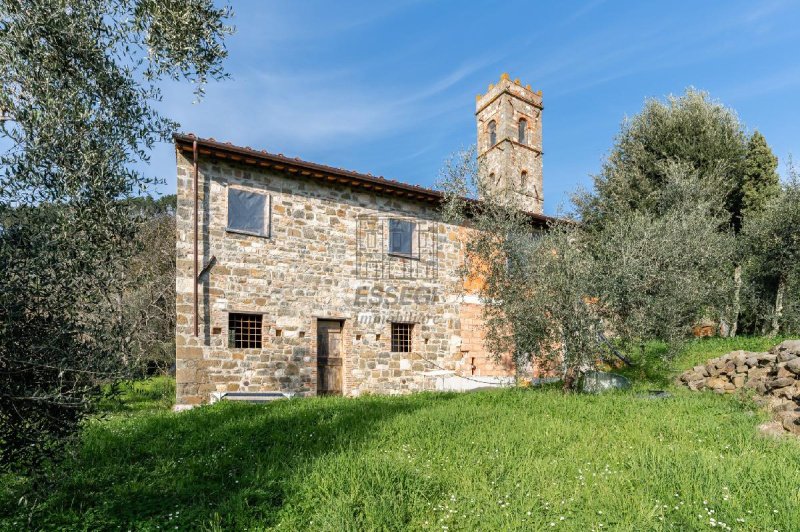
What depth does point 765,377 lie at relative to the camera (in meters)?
8.77

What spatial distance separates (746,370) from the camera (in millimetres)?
9773

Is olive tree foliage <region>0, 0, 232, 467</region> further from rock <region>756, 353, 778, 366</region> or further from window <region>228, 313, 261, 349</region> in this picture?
rock <region>756, 353, 778, 366</region>

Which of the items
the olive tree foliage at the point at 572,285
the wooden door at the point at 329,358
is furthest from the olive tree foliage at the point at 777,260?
the wooden door at the point at 329,358

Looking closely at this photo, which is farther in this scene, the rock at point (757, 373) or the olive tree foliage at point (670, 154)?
the olive tree foliage at point (670, 154)

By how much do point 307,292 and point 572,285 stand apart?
6.68m

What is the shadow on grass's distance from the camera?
15.6 ft

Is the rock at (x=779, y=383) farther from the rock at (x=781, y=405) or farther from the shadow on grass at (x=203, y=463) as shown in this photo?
the shadow on grass at (x=203, y=463)

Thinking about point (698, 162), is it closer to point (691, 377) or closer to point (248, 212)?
point (691, 377)

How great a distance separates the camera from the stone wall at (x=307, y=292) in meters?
11.3

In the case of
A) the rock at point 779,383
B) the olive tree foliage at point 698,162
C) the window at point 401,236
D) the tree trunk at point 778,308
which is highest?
the olive tree foliage at point 698,162

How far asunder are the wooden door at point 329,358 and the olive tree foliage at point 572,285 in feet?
13.3

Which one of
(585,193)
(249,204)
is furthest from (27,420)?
(585,193)

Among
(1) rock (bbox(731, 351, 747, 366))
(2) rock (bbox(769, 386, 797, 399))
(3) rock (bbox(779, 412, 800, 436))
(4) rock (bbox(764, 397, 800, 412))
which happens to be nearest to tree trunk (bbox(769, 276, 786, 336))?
(1) rock (bbox(731, 351, 747, 366))

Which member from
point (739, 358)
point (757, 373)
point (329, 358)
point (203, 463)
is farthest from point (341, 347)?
point (757, 373)
